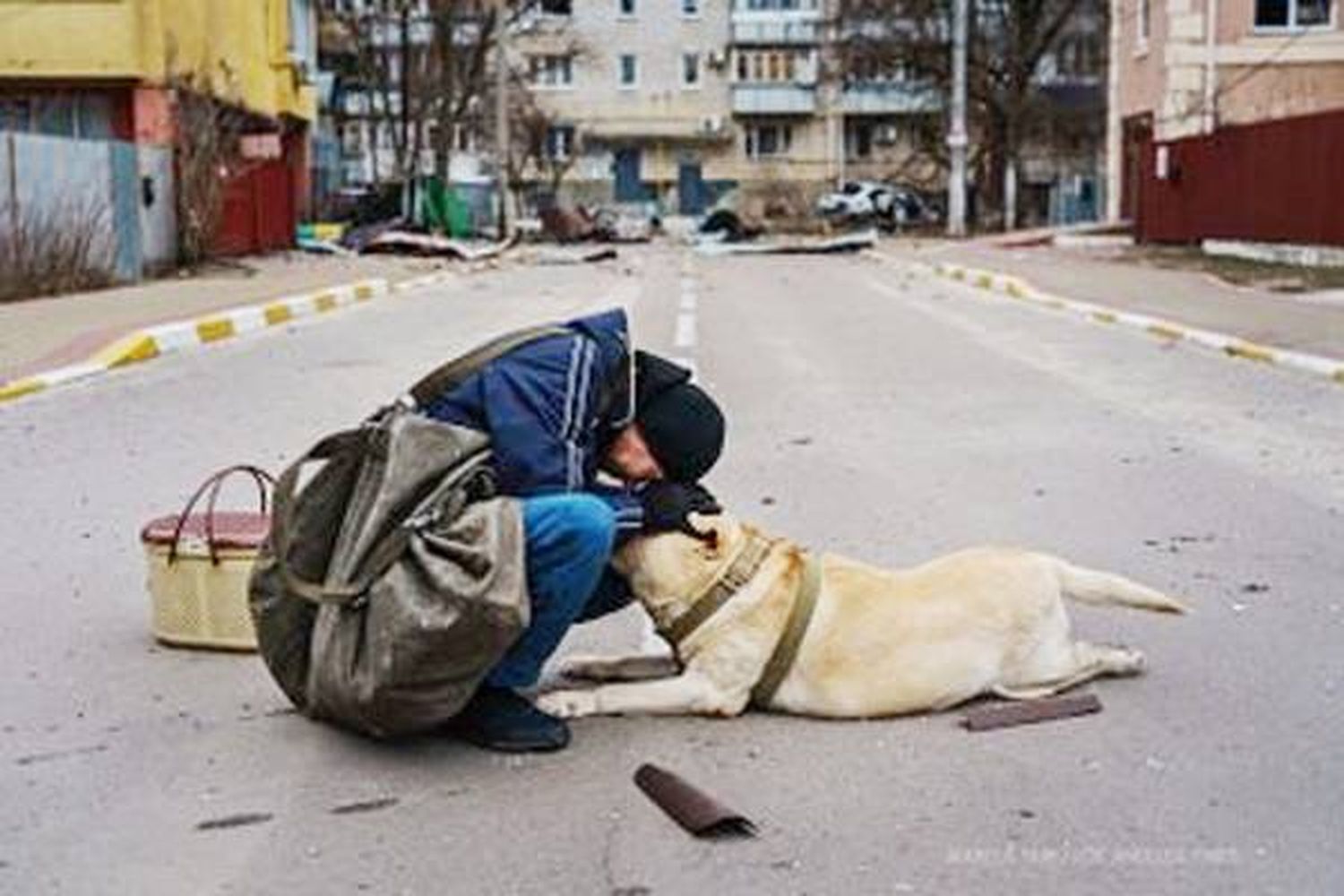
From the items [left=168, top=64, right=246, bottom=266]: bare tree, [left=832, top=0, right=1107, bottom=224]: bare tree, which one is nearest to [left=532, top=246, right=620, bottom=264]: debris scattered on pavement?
[left=168, top=64, right=246, bottom=266]: bare tree

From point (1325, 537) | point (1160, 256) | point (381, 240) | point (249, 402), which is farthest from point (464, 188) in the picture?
point (1325, 537)

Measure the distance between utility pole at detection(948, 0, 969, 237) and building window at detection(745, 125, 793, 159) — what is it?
35789 mm

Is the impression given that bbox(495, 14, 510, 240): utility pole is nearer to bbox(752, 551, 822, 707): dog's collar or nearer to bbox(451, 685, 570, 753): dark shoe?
bbox(752, 551, 822, 707): dog's collar

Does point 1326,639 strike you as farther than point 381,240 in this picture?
No

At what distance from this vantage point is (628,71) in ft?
289

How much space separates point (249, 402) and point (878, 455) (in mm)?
4938

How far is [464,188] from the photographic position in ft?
231

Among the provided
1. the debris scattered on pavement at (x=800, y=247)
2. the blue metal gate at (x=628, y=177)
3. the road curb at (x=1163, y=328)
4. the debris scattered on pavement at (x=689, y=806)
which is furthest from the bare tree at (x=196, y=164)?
the blue metal gate at (x=628, y=177)

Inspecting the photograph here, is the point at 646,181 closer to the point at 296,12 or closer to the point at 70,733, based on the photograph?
the point at 296,12

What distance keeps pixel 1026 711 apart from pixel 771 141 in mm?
85704

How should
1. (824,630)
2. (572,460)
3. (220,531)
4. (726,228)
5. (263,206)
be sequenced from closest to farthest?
(572,460) < (824,630) < (220,531) < (263,206) < (726,228)

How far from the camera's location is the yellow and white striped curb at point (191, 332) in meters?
14.9

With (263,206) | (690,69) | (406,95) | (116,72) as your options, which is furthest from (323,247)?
(690,69)

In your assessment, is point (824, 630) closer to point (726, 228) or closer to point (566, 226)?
point (566, 226)
